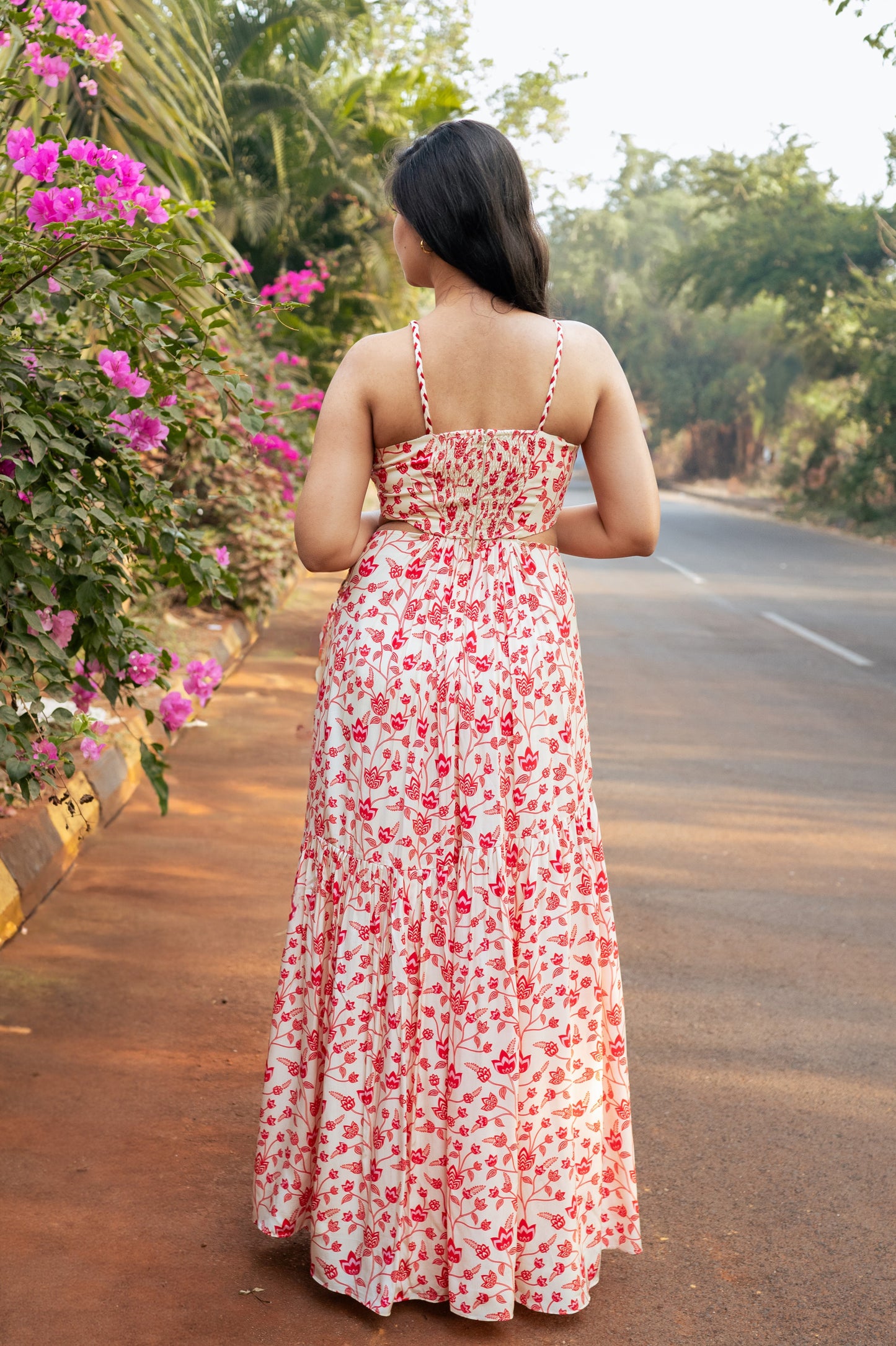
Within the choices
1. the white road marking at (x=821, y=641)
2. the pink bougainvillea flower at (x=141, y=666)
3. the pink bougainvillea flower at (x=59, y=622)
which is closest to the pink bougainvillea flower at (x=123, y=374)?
the pink bougainvillea flower at (x=59, y=622)

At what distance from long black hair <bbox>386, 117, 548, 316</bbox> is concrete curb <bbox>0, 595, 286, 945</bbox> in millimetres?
1598

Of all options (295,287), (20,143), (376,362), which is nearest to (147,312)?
(20,143)

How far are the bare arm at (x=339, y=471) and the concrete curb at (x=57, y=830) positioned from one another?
116cm

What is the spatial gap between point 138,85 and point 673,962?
3206mm

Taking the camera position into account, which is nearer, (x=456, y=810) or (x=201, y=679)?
(x=456, y=810)

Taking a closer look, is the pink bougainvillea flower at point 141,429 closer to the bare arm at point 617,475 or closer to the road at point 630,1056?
the bare arm at point 617,475

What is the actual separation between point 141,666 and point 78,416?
0.67 metres

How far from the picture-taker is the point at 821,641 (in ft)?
39.5

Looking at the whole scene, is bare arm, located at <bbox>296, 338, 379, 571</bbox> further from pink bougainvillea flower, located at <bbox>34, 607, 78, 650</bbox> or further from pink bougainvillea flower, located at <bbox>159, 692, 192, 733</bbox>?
pink bougainvillea flower, located at <bbox>159, 692, 192, 733</bbox>

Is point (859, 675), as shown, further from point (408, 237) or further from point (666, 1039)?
point (408, 237)

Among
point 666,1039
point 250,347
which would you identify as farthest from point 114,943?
point 250,347

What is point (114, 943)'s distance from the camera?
14.5 feet

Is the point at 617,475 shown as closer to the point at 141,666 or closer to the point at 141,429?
the point at 141,429

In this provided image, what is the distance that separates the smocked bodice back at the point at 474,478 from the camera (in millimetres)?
2568
